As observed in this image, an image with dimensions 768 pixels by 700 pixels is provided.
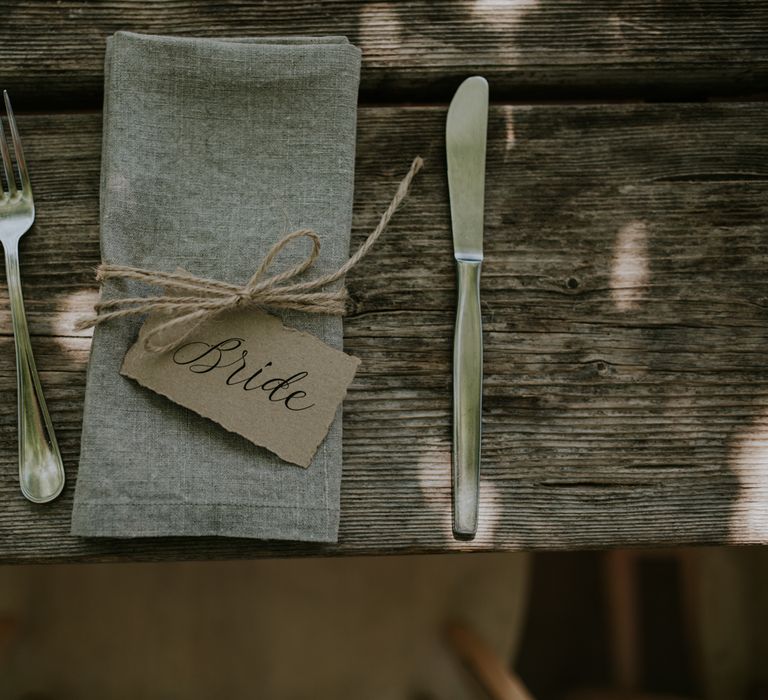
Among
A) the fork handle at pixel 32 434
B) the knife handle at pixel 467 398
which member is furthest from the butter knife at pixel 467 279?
the fork handle at pixel 32 434

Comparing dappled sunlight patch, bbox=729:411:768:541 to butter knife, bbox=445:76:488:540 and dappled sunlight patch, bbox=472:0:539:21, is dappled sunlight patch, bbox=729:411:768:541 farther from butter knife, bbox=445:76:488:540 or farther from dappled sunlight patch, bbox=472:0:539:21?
dappled sunlight patch, bbox=472:0:539:21

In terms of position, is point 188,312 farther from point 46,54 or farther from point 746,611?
point 746,611

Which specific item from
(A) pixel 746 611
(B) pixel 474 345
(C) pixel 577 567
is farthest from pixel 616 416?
(C) pixel 577 567

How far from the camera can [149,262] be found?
26.5 inches

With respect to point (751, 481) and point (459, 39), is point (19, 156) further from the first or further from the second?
point (751, 481)

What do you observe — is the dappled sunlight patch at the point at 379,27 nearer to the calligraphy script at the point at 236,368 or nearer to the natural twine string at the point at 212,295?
the natural twine string at the point at 212,295

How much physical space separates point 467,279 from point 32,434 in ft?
1.50

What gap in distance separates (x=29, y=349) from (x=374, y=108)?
1.46 ft

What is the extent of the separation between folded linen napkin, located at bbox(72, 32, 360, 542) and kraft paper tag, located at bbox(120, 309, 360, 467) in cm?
2

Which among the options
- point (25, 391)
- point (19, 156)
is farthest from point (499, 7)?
point (25, 391)

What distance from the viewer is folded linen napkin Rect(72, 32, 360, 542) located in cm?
63

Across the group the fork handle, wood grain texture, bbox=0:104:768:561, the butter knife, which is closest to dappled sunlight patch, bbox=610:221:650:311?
wood grain texture, bbox=0:104:768:561

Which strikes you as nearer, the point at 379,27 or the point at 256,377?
the point at 256,377

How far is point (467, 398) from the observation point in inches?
27.0
